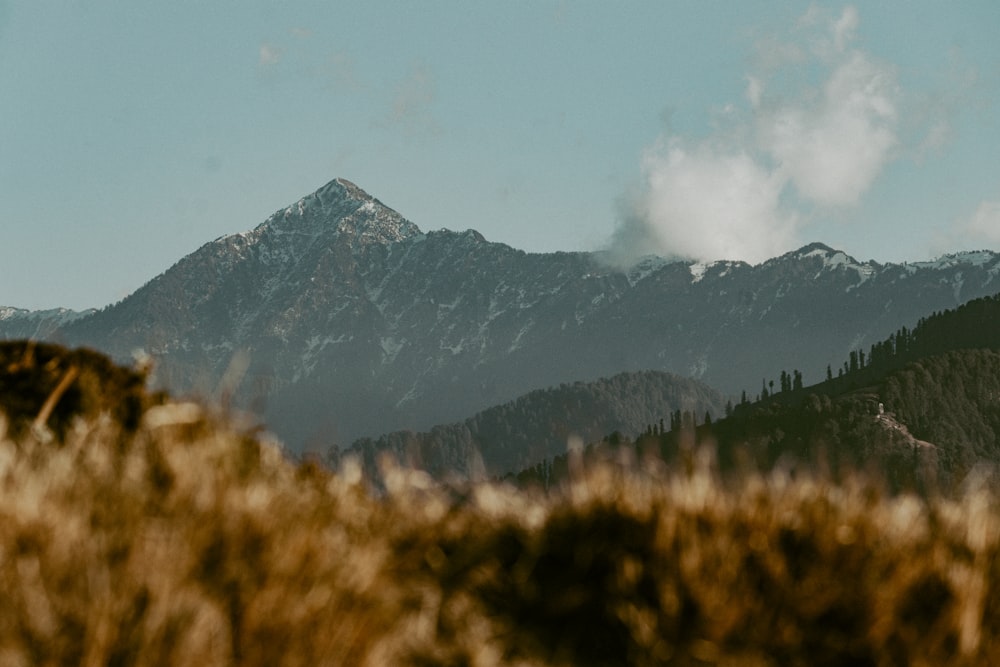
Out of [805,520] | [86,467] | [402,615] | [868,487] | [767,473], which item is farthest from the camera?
[767,473]

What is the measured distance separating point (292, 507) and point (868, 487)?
13.6 ft

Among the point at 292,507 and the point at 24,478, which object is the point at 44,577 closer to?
the point at 24,478

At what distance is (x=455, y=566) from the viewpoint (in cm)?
618

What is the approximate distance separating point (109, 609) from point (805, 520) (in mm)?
4163

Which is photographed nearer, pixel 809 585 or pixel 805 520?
pixel 809 585

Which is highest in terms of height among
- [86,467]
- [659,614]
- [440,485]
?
[86,467]

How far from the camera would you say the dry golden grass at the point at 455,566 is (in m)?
4.36

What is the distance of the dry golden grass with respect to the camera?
436cm

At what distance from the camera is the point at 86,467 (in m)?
5.61

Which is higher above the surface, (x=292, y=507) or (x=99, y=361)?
(x=99, y=361)

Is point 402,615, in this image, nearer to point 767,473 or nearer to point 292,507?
point 292,507

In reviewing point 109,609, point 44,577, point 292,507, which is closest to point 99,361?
point 292,507

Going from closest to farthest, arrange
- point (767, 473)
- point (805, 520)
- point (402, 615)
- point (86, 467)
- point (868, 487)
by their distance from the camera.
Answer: point (402, 615) < point (86, 467) < point (805, 520) < point (868, 487) < point (767, 473)

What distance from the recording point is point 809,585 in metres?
5.62
